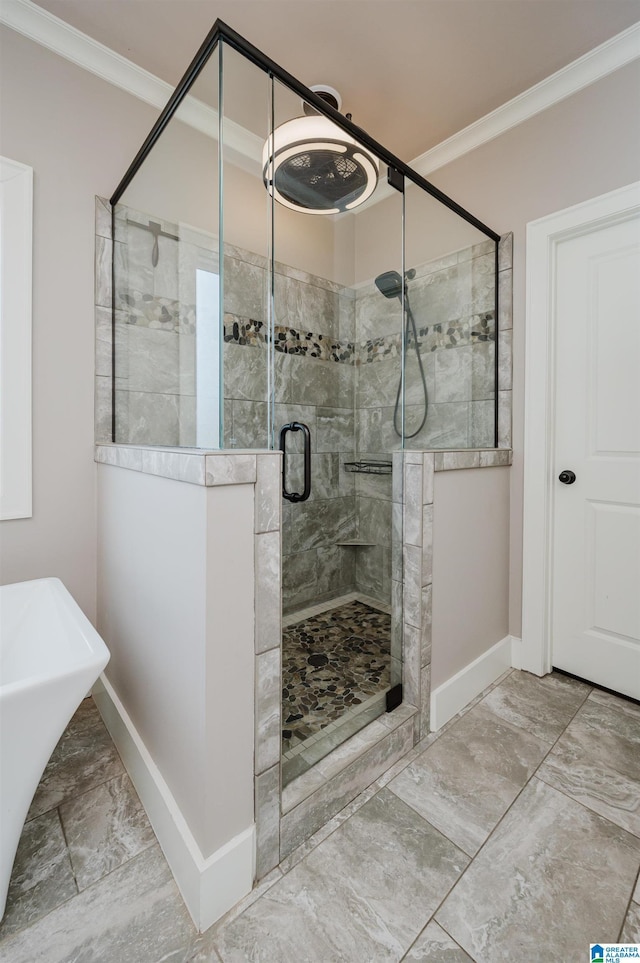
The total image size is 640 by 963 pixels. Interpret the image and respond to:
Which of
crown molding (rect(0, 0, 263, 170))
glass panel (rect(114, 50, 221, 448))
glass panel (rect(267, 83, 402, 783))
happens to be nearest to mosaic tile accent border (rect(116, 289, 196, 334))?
glass panel (rect(114, 50, 221, 448))

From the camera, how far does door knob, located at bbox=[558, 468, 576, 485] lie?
2062 mm

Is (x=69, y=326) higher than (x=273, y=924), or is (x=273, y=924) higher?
(x=69, y=326)

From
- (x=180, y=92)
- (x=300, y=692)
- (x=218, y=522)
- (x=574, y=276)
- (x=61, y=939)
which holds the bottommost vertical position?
(x=61, y=939)

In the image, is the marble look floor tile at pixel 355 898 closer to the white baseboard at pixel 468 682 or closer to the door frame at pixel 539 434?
the white baseboard at pixel 468 682

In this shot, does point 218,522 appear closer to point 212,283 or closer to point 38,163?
point 212,283

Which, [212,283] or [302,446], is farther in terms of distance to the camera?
[302,446]

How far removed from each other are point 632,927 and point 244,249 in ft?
6.48

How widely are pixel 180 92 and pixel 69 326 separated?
0.95 meters

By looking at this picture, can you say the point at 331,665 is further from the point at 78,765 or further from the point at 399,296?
the point at 399,296

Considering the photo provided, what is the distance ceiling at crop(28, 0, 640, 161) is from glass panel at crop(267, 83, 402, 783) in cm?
57

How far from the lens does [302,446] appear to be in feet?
6.40

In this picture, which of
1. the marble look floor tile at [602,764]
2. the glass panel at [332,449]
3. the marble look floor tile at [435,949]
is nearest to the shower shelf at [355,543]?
the glass panel at [332,449]

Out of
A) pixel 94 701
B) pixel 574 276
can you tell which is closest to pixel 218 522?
pixel 94 701

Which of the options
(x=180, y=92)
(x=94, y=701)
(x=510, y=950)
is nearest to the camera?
(x=510, y=950)
